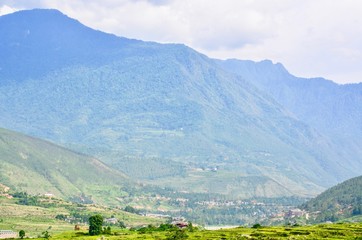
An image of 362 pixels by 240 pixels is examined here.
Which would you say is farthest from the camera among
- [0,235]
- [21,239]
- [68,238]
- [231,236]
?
[0,235]

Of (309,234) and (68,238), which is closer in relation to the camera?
(309,234)

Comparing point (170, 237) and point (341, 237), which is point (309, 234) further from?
point (170, 237)

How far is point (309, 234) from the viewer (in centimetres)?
13438

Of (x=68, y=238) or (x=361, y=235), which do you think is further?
(x=68, y=238)

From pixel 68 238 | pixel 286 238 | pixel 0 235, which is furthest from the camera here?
pixel 0 235

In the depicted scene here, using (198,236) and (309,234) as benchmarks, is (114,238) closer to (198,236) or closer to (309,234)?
(198,236)

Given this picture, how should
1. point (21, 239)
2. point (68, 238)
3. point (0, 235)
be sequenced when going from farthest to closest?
1. point (0, 235)
2. point (21, 239)
3. point (68, 238)

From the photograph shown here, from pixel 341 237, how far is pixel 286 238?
10.2 m

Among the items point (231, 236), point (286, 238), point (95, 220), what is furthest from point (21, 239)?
point (286, 238)

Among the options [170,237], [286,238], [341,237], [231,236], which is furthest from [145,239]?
[341,237]

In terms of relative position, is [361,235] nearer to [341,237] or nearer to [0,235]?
[341,237]

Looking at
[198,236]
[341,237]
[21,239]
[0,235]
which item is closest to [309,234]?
[341,237]

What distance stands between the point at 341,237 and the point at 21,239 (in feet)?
230

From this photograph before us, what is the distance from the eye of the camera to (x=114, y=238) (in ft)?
467
